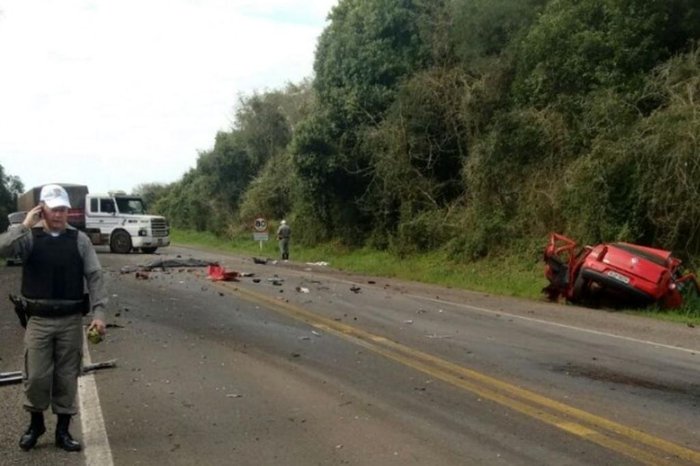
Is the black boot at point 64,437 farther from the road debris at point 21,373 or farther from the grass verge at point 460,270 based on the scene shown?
the grass verge at point 460,270

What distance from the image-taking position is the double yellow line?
19.1 feet

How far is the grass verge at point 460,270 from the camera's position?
52.9 feet

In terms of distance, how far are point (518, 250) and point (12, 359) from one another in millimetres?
16442

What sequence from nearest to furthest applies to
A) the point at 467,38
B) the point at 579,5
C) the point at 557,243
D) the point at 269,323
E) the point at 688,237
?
1. the point at 269,323
2. the point at 688,237
3. the point at 557,243
4. the point at 579,5
5. the point at 467,38

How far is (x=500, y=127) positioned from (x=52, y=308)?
21074 millimetres

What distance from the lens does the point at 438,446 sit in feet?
19.5

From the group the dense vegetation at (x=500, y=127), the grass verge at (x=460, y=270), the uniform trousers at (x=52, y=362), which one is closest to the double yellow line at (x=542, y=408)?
the uniform trousers at (x=52, y=362)

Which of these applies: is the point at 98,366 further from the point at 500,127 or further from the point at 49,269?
the point at 500,127

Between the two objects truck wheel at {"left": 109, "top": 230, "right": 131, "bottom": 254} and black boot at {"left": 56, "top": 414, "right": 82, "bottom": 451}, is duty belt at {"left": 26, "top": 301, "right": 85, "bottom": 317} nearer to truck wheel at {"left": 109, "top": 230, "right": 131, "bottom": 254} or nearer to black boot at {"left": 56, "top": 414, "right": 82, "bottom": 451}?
black boot at {"left": 56, "top": 414, "right": 82, "bottom": 451}

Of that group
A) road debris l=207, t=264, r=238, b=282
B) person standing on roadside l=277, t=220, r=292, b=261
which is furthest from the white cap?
person standing on roadside l=277, t=220, r=292, b=261

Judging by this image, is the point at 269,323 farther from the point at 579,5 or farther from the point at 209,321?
the point at 579,5

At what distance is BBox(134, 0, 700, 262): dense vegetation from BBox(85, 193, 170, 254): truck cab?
752cm

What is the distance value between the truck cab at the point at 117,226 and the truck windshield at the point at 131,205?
135mm

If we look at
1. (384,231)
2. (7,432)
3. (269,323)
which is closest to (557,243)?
(269,323)
